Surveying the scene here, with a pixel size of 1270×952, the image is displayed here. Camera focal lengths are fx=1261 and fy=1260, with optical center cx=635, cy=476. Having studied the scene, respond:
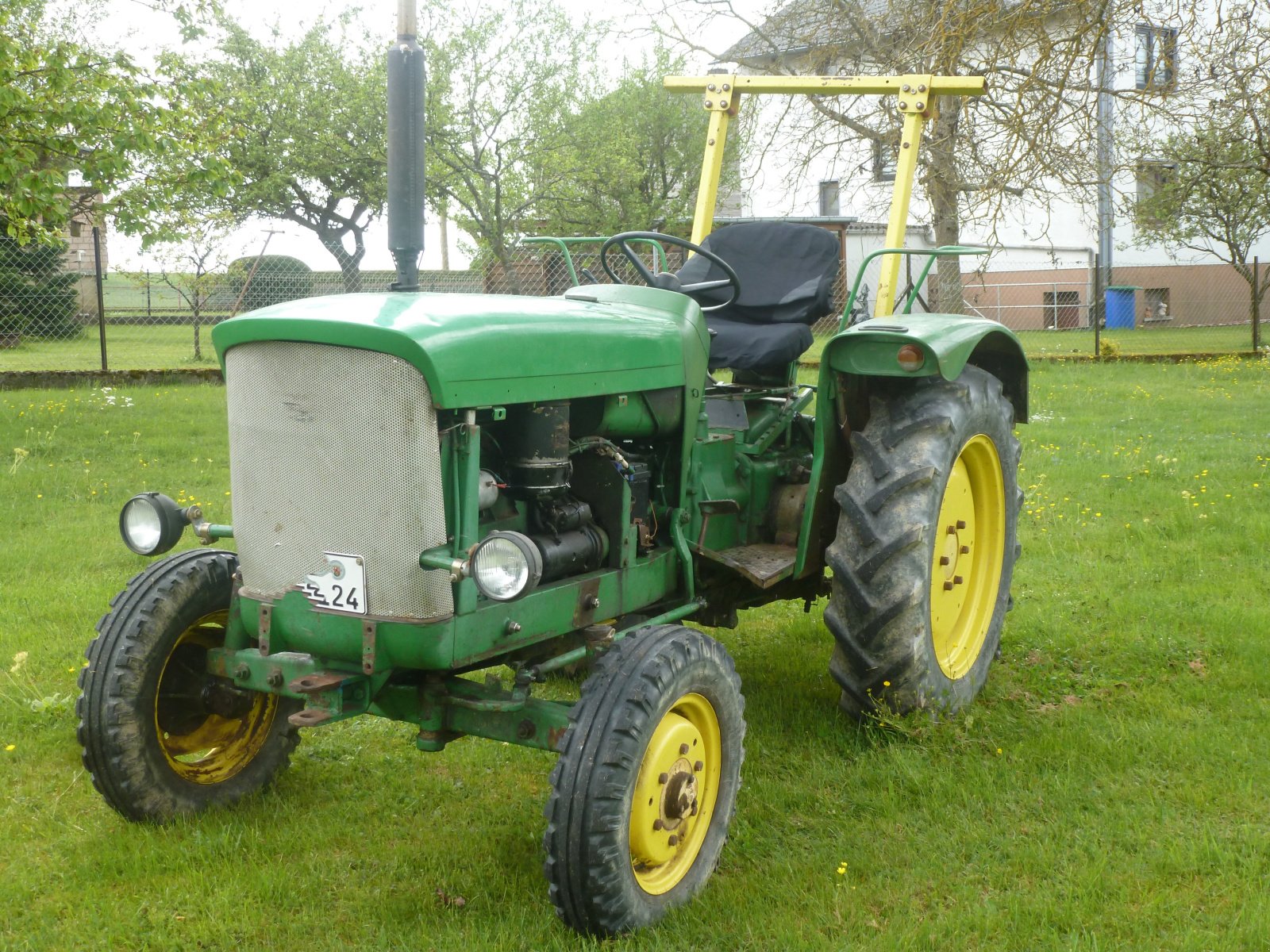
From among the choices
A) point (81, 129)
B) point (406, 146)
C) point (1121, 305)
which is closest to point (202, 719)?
point (406, 146)

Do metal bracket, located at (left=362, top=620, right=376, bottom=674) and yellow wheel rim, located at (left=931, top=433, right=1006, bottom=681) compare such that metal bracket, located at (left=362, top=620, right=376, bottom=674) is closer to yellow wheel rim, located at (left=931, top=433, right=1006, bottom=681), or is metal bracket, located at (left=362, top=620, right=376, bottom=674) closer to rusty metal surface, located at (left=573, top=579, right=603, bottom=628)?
rusty metal surface, located at (left=573, top=579, right=603, bottom=628)

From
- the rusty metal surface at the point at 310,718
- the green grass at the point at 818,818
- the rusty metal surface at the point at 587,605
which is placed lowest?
the green grass at the point at 818,818

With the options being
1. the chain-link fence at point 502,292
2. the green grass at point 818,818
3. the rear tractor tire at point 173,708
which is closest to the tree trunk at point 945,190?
the chain-link fence at point 502,292

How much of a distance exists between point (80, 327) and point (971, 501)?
16.5 m

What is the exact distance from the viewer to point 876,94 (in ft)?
A: 15.0

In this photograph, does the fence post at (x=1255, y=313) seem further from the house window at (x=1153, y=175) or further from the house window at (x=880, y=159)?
the house window at (x=880, y=159)

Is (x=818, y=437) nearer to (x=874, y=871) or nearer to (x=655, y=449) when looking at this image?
(x=655, y=449)

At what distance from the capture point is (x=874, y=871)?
3096mm

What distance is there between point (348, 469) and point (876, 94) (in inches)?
108

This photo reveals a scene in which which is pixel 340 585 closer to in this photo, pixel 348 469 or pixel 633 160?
pixel 348 469

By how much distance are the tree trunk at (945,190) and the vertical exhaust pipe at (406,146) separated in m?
4.55

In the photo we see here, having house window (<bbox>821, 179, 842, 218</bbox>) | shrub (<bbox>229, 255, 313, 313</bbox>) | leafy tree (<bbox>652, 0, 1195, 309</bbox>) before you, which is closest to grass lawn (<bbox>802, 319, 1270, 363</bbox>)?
leafy tree (<bbox>652, 0, 1195, 309</bbox>)

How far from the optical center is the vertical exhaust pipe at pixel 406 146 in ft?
15.4

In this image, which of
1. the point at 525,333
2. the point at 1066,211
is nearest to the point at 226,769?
the point at 525,333
